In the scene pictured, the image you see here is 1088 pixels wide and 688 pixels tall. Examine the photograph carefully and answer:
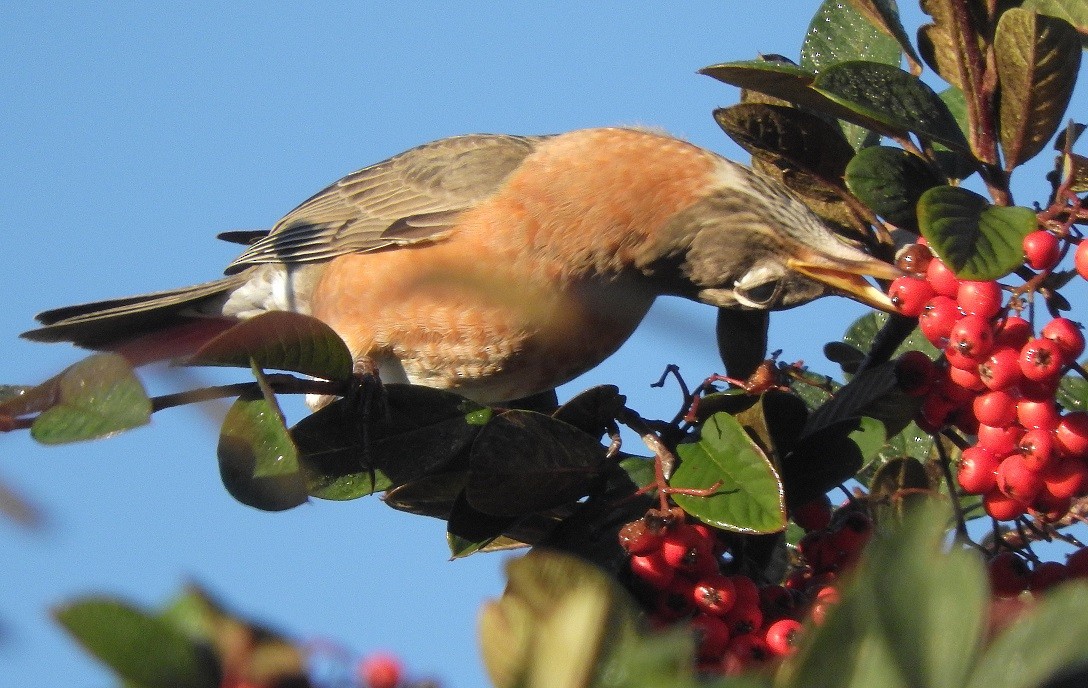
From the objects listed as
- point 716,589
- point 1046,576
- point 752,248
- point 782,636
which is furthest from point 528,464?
point 752,248

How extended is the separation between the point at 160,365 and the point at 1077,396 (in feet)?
5.93

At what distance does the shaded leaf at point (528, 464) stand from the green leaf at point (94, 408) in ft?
1.88

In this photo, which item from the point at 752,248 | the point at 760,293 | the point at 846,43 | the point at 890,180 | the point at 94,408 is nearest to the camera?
the point at 94,408

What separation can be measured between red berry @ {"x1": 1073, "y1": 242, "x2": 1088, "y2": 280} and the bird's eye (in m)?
1.16

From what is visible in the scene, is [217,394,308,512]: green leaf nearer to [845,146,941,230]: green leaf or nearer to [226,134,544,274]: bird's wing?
[845,146,941,230]: green leaf

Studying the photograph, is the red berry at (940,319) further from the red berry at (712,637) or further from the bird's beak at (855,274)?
the red berry at (712,637)

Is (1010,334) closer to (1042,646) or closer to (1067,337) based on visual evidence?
(1067,337)

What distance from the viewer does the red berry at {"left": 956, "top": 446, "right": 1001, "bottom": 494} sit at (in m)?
2.08

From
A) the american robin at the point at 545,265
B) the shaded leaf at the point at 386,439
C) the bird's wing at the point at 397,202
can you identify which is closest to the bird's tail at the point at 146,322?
the american robin at the point at 545,265

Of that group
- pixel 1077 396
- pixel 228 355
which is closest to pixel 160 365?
pixel 228 355

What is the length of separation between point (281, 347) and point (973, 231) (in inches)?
44.4

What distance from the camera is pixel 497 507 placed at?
215 centimetres

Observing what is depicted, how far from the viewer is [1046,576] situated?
6.66ft

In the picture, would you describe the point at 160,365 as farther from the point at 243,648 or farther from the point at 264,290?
the point at 264,290
